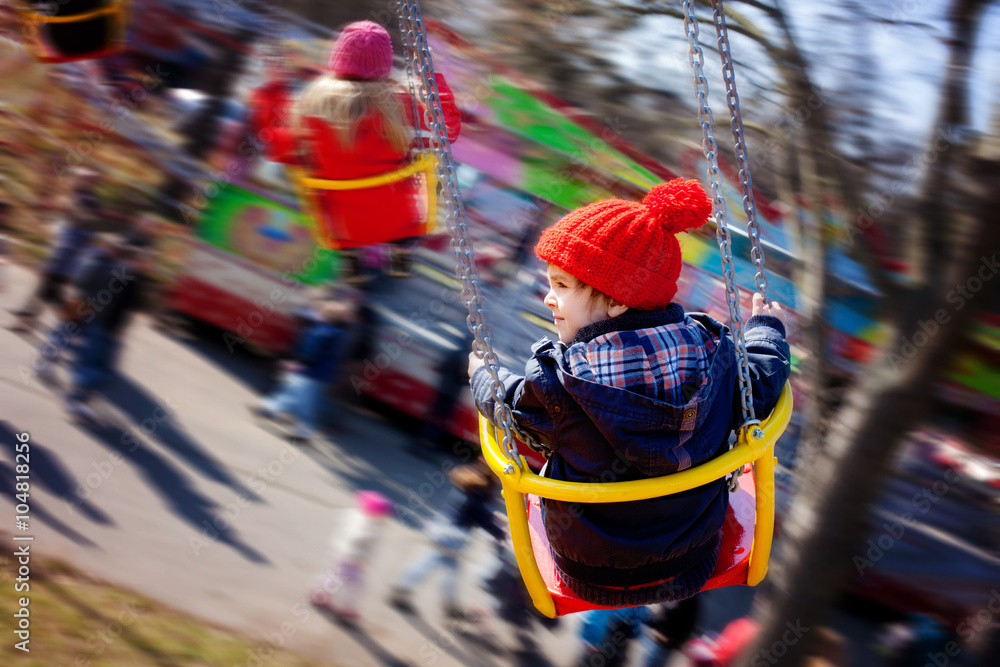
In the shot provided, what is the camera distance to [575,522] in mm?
1405

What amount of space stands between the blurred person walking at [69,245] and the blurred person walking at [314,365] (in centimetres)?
128

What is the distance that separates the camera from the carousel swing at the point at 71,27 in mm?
3611

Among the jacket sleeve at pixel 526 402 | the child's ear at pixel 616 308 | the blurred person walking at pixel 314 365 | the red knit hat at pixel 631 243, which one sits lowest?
the blurred person walking at pixel 314 365

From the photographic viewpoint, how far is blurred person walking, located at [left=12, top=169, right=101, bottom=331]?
386 centimetres

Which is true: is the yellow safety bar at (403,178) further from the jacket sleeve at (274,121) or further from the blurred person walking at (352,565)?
the blurred person walking at (352,565)

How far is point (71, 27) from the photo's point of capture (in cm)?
374

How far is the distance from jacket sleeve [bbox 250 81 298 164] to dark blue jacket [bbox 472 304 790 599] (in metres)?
1.93

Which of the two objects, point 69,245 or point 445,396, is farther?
point 69,245

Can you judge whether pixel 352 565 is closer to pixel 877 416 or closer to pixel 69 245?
pixel 877 416

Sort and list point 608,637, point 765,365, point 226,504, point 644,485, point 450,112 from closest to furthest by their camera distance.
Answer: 1. point 644,485
2. point 765,365
3. point 450,112
4. point 608,637
5. point 226,504

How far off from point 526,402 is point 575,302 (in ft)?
0.64

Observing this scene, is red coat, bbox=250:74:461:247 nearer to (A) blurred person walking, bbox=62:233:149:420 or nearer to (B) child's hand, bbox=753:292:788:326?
(A) blurred person walking, bbox=62:233:149:420

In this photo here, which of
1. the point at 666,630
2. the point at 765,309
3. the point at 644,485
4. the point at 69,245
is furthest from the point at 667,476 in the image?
the point at 69,245

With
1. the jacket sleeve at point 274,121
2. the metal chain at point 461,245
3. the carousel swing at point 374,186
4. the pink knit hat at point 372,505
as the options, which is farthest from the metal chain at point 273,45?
the metal chain at point 461,245
